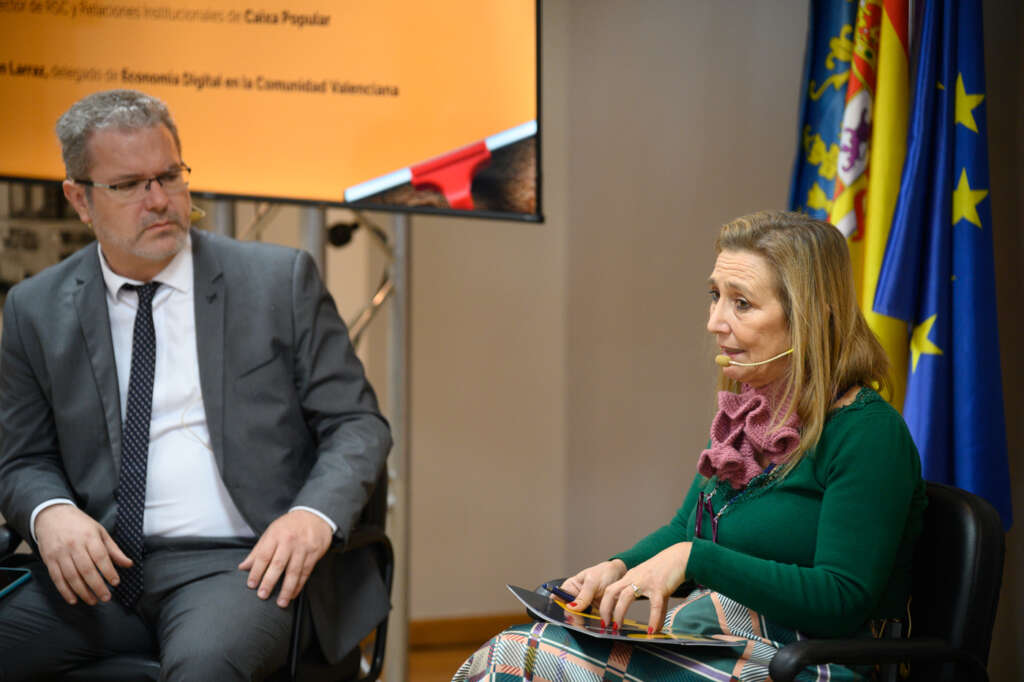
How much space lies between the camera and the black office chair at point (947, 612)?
145 centimetres

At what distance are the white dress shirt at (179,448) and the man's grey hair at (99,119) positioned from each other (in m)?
0.27

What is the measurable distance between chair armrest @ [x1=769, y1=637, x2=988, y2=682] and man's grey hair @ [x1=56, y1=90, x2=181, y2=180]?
1.57m

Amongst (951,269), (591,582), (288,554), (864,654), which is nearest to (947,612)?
(864,654)

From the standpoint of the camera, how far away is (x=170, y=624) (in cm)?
190

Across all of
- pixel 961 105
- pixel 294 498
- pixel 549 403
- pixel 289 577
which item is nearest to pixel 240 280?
pixel 294 498

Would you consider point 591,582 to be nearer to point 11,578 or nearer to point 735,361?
point 735,361

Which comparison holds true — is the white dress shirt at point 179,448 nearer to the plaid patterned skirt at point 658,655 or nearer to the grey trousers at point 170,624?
the grey trousers at point 170,624

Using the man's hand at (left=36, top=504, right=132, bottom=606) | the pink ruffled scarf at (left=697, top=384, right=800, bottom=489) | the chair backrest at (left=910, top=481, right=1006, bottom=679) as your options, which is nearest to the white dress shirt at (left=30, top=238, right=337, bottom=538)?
the man's hand at (left=36, top=504, right=132, bottom=606)

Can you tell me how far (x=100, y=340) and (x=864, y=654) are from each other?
1.54 meters

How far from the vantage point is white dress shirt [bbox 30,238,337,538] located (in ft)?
6.88

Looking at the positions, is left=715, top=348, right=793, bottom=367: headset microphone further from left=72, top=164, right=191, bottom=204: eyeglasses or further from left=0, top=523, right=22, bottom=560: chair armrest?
left=0, top=523, right=22, bottom=560: chair armrest

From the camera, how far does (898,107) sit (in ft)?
7.35

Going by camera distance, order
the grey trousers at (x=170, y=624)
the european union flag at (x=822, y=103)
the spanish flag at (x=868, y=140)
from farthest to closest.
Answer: the european union flag at (x=822, y=103), the spanish flag at (x=868, y=140), the grey trousers at (x=170, y=624)

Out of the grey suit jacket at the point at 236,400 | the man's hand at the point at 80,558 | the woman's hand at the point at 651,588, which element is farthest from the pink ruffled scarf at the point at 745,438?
the man's hand at the point at 80,558
